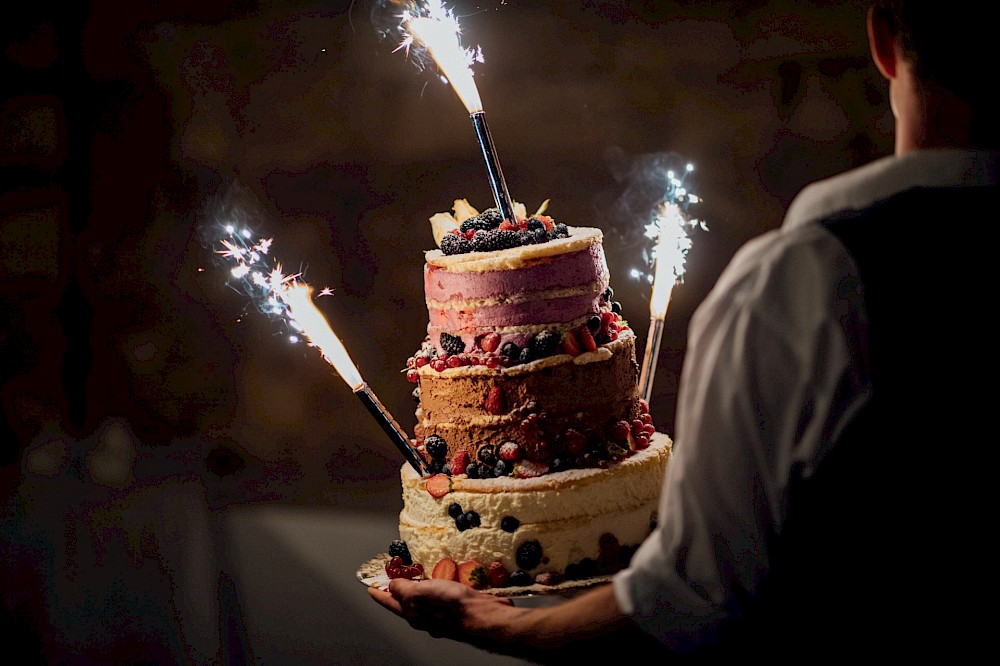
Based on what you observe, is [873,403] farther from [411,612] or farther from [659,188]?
[659,188]

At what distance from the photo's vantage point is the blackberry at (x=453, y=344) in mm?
2678

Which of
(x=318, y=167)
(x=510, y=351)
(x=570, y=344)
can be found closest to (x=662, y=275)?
(x=570, y=344)

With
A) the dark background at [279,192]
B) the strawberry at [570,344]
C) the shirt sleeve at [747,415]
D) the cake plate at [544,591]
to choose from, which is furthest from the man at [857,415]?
the dark background at [279,192]

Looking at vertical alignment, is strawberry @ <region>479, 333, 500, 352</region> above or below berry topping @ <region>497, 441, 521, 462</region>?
above

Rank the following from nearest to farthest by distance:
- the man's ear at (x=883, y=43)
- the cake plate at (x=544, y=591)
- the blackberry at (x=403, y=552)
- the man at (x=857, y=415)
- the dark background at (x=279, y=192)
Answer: the man at (x=857, y=415) → the man's ear at (x=883, y=43) → the cake plate at (x=544, y=591) → the blackberry at (x=403, y=552) → the dark background at (x=279, y=192)

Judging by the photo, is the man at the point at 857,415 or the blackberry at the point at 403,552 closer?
the man at the point at 857,415

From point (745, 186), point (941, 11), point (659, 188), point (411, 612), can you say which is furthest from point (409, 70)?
point (941, 11)

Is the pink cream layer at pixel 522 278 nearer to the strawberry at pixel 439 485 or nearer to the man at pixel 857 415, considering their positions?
the strawberry at pixel 439 485

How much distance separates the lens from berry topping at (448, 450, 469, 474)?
106 inches

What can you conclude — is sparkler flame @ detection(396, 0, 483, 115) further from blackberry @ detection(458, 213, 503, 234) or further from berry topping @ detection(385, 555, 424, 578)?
berry topping @ detection(385, 555, 424, 578)

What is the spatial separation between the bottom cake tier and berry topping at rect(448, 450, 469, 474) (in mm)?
30

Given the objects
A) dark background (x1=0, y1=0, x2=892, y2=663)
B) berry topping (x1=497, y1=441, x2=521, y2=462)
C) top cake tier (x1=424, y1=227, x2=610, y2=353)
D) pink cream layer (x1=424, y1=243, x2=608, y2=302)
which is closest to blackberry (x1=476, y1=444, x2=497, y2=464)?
berry topping (x1=497, y1=441, x2=521, y2=462)

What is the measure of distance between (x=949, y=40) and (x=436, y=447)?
176cm

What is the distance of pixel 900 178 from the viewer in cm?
118
